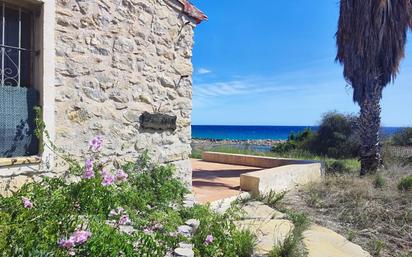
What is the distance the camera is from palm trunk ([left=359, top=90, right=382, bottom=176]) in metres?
10.2

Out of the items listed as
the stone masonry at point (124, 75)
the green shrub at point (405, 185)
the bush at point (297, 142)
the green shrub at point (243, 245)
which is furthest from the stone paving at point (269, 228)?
the bush at point (297, 142)

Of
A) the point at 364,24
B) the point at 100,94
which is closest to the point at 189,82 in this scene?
the point at 100,94

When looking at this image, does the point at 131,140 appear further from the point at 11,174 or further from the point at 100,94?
the point at 11,174

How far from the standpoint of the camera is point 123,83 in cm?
480

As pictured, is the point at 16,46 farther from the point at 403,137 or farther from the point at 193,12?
the point at 403,137

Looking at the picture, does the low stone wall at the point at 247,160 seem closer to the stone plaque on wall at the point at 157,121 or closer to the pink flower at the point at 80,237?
the stone plaque on wall at the point at 157,121

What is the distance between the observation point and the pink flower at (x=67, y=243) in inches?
86.2

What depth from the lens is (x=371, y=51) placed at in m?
9.91

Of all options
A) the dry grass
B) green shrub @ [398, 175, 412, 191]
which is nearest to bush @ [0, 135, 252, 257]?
the dry grass

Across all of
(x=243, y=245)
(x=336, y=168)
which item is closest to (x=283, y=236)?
(x=243, y=245)

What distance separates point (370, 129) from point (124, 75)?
8.55 metres

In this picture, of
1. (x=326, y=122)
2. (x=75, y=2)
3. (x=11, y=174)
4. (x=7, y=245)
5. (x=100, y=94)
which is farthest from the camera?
(x=326, y=122)

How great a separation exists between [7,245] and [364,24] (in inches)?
418

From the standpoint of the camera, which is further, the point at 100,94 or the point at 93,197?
the point at 100,94
